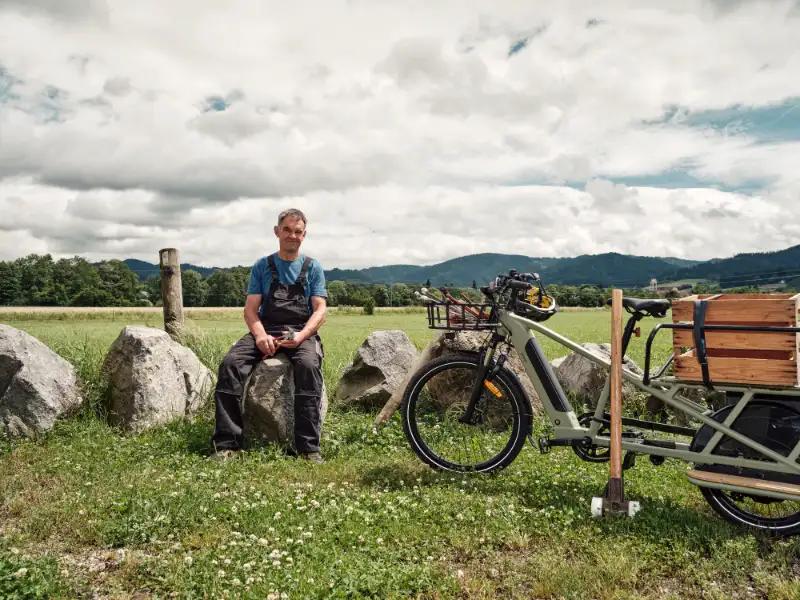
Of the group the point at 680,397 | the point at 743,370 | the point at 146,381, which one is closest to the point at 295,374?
the point at 146,381

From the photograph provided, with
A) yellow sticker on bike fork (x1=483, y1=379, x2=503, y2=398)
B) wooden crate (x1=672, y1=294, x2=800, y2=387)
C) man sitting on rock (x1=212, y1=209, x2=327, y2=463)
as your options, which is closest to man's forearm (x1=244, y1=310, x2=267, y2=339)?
man sitting on rock (x1=212, y1=209, x2=327, y2=463)

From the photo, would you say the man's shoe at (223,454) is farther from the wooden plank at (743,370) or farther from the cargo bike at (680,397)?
the wooden plank at (743,370)

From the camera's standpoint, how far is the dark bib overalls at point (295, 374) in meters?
6.94

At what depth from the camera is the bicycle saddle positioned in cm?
512

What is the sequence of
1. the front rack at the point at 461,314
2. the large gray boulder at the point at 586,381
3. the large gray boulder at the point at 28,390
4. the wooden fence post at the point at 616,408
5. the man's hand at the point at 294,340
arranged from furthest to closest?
the large gray boulder at the point at 586,381 → the large gray boulder at the point at 28,390 → the man's hand at the point at 294,340 → the front rack at the point at 461,314 → the wooden fence post at the point at 616,408

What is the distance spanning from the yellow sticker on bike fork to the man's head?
3.02 m

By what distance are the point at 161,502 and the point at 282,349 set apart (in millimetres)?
2590

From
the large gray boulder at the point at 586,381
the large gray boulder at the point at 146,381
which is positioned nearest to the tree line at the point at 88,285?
the large gray boulder at the point at 146,381

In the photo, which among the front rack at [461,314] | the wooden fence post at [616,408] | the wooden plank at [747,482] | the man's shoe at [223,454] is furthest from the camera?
the man's shoe at [223,454]

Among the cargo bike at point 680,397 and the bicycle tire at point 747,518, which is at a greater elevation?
the cargo bike at point 680,397

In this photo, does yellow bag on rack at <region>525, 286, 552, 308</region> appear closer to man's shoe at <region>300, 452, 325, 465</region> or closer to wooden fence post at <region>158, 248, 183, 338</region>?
man's shoe at <region>300, 452, 325, 465</region>

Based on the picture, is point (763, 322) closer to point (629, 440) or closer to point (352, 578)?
point (629, 440)

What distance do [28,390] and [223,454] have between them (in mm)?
2930

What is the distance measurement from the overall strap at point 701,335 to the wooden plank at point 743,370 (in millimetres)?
72
